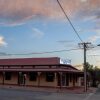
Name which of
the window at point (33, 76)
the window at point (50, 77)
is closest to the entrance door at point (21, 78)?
the window at point (33, 76)

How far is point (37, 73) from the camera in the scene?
5534 cm

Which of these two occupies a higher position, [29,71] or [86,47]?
[86,47]

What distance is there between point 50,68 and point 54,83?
2694 mm

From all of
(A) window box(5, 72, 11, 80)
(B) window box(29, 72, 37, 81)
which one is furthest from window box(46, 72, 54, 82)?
(A) window box(5, 72, 11, 80)

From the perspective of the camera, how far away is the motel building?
5450 centimetres

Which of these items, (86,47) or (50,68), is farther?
(50,68)

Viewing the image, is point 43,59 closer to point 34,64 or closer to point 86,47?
point 34,64

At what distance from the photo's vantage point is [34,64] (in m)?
58.3

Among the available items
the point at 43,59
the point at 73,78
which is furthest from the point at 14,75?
the point at 73,78

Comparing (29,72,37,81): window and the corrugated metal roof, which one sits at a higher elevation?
the corrugated metal roof

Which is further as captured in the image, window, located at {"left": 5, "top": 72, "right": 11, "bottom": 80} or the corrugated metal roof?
window, located at {"left": 5, "top": 72, "right": 11, "bottom": 80}

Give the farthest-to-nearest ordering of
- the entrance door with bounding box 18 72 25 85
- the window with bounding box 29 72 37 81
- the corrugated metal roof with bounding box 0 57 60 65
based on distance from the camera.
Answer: the entrance door with bounding box 18 72 25 85 → the corrugated metal roof with bounding box 0 57 60 65 → the window with bounding box 29 72 37 81

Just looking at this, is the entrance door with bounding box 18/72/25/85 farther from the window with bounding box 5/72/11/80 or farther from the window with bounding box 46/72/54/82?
the window with bounding box 46/72/54/82

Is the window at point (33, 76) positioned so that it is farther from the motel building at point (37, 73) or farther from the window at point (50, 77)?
the window at point (50, 77)
